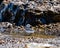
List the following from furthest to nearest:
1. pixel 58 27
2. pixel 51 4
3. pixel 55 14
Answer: pixel 51 4, pixel 55 14, pixel 58 27

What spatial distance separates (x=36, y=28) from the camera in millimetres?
27422

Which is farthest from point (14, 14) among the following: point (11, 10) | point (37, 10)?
point (37, 10)

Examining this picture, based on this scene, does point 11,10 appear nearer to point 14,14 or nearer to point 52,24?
point 14,14

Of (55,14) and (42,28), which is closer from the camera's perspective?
(42,28)

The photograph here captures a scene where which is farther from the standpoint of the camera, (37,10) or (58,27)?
(37,10)

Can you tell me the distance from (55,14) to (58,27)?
2587 mm

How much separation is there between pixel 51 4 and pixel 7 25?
6206 mm

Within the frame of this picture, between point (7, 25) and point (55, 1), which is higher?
point (55, 1)

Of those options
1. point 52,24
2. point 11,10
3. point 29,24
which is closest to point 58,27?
point 52,24

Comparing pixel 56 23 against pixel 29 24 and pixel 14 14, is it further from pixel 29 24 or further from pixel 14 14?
pixel 14 14

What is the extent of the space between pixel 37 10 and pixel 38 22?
175 centimetres

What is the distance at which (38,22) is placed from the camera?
28.8 m

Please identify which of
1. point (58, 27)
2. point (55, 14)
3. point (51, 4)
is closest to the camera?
point (58, 27)

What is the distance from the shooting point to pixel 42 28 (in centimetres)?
2698
